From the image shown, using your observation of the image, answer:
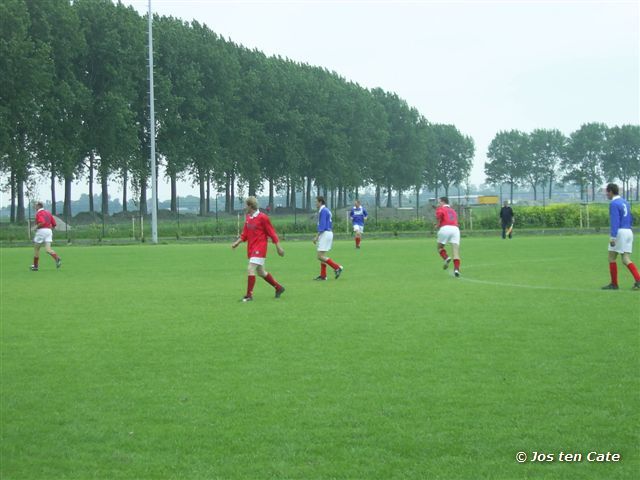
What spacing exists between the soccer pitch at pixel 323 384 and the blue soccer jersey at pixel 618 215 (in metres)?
1.21

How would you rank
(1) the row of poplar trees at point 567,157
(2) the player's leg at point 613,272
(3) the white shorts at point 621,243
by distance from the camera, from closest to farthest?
1. (3) the white shorts at point 621,243
2. (2) the player's leg at point 613,272
3. (1) the row of poplar trees at point 567,157

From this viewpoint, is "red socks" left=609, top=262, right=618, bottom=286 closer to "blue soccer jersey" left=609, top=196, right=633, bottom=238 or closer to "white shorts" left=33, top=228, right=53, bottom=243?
"blue soccer jersey" left=609, top=196, right=633, bottom=238

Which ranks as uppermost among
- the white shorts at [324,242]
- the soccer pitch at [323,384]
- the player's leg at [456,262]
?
the white shorts at [324,242]

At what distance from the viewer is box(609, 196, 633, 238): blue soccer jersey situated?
1650 cm

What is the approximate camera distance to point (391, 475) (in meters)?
5.80

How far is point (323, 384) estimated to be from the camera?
27.7ft

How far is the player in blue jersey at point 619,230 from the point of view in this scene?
1650cm

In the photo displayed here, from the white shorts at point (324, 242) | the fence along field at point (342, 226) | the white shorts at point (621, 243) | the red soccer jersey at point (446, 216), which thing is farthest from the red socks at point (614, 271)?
the fence along field at point (342, 226)

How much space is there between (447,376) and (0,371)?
4641mm

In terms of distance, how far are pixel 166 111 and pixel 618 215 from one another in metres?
53.1

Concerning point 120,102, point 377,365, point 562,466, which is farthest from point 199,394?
point 120,102

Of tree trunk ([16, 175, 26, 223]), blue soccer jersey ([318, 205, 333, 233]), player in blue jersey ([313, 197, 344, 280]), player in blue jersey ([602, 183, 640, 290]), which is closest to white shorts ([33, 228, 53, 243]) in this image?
player in blue jersey ([313, 197, 344, 280])

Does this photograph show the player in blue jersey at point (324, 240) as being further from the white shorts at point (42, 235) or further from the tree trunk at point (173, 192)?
the tree trunk at point (173, 192)

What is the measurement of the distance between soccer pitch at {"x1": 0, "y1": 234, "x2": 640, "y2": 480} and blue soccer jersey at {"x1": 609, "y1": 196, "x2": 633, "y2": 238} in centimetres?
121
